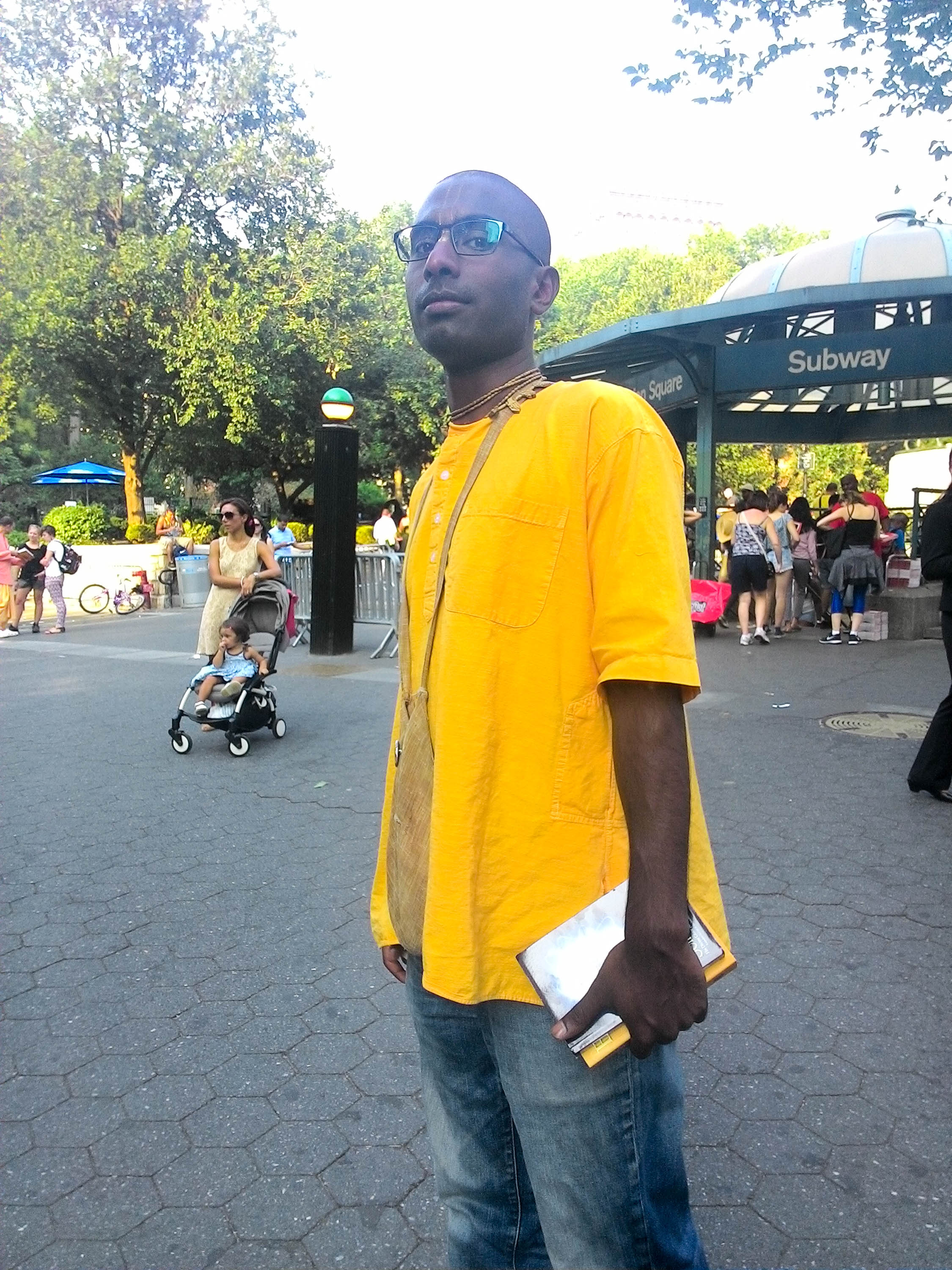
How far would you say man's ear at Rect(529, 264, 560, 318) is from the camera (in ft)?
5.38

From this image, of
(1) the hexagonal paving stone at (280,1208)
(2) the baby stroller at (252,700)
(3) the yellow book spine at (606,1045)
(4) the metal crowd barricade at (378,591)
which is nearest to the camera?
(3) the yellow book spine at (606,1045)

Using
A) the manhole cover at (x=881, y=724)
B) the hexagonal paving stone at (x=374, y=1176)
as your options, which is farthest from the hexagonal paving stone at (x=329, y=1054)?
the manhole cover at (x=881, y=724)

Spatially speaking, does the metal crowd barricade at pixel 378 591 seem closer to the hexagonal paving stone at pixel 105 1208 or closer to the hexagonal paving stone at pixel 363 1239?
the hexagonal paving stone at pixel 105 1208

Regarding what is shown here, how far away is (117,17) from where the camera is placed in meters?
23.0

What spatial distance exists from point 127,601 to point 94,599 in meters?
0.73

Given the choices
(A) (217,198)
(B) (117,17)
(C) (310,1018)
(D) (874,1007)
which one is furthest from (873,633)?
(B) (117,17)

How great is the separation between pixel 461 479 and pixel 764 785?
4.70m

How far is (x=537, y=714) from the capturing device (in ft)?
4.44

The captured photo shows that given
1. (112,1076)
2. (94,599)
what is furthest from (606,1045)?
(94,599)

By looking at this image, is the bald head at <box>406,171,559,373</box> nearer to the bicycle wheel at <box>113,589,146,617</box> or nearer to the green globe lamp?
the green globe lamp

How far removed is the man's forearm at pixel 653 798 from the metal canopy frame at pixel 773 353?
9.92 meters

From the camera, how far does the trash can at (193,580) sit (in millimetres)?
19469

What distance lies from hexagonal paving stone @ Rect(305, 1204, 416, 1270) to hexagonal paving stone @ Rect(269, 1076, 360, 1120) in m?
0.40

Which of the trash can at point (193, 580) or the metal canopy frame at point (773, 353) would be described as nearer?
the metal canopy frame at point (773, 353)
